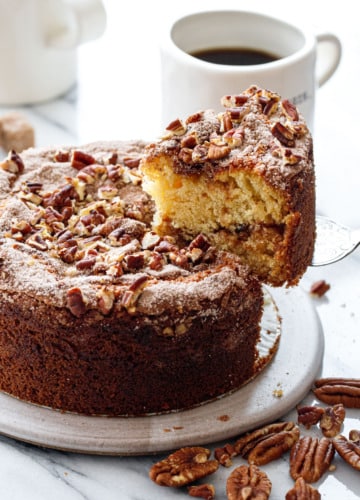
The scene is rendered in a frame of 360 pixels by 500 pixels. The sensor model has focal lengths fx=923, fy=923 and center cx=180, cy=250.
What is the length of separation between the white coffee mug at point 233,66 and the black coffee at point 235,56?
14mm

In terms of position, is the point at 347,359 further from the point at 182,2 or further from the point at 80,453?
the point at 182,2

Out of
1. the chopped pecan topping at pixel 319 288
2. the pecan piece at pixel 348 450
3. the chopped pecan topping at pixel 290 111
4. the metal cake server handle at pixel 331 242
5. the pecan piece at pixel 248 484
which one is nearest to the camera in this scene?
the pecan piece at pixel 248 484

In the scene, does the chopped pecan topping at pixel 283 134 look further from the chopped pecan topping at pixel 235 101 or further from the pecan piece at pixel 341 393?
the pecan piece at pixel 341 393

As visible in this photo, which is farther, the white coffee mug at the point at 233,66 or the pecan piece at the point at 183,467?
the white coffee mug at the point at 233,66

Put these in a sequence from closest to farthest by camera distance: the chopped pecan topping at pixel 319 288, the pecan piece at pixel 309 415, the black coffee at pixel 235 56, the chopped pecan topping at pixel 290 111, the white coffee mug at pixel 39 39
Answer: the pecan piece at pixel 309 415 → the chopped pecan topping at pixel 290 111 → the chopped pecan topping at pixel 319 288 → the black coffee at pixel 235 56 → the white coffee mug at pixel 39 39

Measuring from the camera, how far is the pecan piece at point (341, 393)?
2.30 m

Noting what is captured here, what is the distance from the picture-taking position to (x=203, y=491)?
6.70ft

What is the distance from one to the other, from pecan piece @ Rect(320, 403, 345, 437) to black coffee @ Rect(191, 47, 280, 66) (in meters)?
1.20

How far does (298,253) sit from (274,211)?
0.15m

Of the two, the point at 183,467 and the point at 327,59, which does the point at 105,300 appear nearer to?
the point at 183,467

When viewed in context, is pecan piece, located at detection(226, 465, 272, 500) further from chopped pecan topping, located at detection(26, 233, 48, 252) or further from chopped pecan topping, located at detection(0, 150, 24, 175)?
chopped pecan topping, located at detection(0, 150, 24, 175)

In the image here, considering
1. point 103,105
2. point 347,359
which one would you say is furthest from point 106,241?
point 103,105

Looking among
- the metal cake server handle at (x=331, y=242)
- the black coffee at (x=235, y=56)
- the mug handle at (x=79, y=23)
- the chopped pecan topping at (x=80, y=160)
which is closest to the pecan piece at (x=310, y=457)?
the metal cake server handle at (x=331, y=242)

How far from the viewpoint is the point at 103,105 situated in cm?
351
